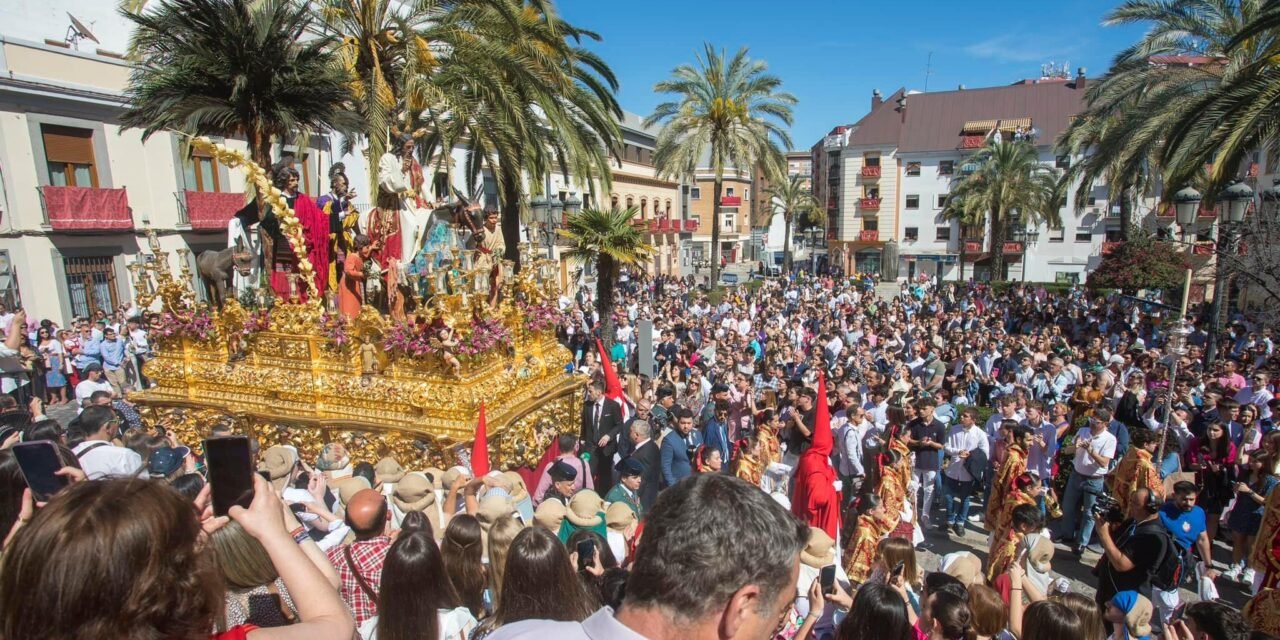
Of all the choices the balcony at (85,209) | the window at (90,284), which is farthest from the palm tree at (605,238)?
the window at (90,284)

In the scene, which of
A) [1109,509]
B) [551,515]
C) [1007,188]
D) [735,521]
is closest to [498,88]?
[551,515]

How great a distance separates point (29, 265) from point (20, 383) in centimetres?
782

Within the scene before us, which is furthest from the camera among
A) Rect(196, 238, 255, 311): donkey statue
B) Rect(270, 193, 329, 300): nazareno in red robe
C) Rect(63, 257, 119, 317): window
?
Rect(63, 257, 119, 317): window

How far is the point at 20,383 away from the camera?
10.6 m

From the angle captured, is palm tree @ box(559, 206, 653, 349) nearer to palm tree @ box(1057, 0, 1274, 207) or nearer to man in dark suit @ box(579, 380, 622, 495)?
man in dark suit @ box(579, 380, 622, 495)

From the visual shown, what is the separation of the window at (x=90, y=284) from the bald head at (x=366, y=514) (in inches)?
714

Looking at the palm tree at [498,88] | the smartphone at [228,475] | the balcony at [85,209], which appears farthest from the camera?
the balcony at [85,209]

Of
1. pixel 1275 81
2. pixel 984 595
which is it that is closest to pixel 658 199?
pixel 1275 81

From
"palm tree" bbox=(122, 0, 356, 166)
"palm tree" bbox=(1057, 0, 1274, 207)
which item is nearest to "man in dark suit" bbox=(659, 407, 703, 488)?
"palm tree" bbox=(122, 0, 356, 166)

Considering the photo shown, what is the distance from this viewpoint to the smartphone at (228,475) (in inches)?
83.0

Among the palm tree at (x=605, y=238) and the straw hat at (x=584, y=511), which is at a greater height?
the palm tree at (x=605, y=238)

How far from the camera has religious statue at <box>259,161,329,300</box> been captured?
8.03m

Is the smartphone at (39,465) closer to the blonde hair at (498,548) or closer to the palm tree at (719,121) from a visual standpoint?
the blonde hair at (498,548)

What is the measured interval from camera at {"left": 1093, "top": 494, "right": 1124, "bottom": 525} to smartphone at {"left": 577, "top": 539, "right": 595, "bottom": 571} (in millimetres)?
4055
